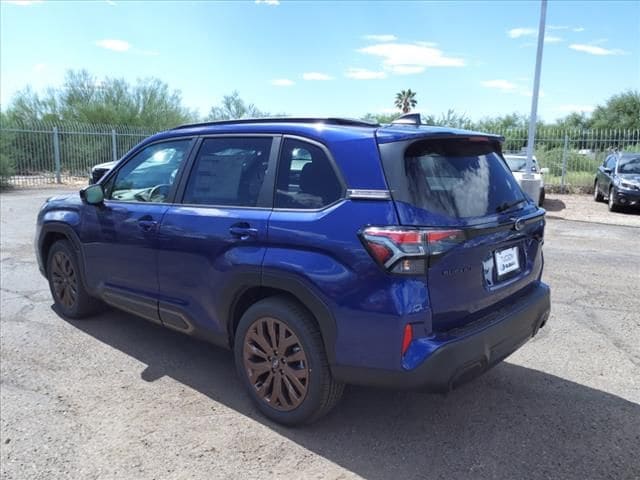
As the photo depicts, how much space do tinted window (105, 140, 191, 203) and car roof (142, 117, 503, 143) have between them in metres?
0.39

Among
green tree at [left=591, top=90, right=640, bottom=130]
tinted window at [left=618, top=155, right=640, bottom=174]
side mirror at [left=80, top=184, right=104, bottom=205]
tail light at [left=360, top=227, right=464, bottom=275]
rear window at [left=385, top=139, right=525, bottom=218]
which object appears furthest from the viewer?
green tree at [left=591, top=90, right=640, bottom=130]

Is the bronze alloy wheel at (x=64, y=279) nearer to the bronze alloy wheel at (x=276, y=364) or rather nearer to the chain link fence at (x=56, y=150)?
the bronze alloy wheel at (x=276, y=364)

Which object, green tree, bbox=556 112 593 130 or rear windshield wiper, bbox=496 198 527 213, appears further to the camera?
green tree, bbox=556 112 593 130

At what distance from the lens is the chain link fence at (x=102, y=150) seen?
1827cm

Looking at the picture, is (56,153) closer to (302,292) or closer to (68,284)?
(68,284)

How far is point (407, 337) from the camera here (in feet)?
8.86

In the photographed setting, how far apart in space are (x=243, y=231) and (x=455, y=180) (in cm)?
129

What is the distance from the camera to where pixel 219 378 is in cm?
396

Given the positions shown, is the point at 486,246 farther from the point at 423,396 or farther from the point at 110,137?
the point at 110,137

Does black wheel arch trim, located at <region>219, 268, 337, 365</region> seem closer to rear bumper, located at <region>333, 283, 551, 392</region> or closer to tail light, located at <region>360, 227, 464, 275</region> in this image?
rear bumper, located at <region>333, 283, 551, 392</region>

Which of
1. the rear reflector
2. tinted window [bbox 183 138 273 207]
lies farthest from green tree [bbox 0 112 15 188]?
the rear reflector

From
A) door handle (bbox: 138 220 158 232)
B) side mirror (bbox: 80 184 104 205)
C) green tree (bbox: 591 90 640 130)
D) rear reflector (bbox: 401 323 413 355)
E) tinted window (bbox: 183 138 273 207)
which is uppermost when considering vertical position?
green tree (bbox: 591 90 640 130)

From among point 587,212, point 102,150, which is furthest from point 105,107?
point 587,212

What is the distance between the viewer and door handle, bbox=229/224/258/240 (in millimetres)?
3234
